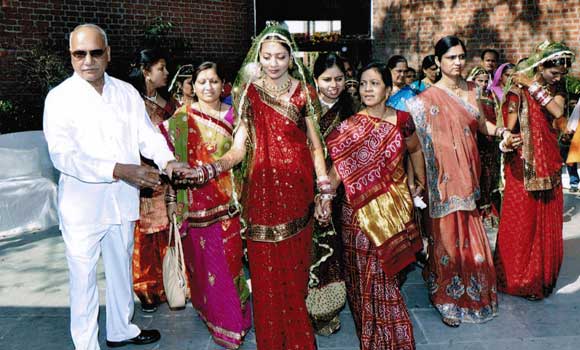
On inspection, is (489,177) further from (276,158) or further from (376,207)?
(276,158)

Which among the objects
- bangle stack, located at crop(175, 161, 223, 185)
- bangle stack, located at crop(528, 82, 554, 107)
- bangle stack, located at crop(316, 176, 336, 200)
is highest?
bangle stack, located at crop(528, 82, 554, 107)

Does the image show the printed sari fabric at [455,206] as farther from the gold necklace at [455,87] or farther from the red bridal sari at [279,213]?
the red bridal sari at [279,213]

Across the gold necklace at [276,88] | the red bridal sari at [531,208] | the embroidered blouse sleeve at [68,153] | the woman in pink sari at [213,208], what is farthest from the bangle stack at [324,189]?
the red bridal sari at [531,208]

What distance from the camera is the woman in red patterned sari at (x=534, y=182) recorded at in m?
4.23

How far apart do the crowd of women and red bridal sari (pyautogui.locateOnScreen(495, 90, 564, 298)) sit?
0.01m

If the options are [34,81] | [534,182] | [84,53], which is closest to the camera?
[84,53]

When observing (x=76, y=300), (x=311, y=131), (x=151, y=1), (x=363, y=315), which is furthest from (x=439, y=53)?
(x=151, y=1)

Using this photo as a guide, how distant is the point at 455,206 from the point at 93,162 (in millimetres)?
2336

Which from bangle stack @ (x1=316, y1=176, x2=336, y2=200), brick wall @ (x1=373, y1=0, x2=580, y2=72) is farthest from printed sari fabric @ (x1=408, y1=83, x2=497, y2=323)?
brick wall @ (x1=373, y1=0, x2=580, y2=72)

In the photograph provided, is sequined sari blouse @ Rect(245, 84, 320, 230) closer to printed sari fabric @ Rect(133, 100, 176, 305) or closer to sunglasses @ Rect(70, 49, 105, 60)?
sunglasses @ Rect(70, 49, 105, 60)

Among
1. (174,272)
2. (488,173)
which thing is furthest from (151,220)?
(488,173)

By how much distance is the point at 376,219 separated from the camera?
3.38 m

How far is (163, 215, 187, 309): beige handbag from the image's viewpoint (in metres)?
4.02

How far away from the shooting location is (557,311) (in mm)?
4188
